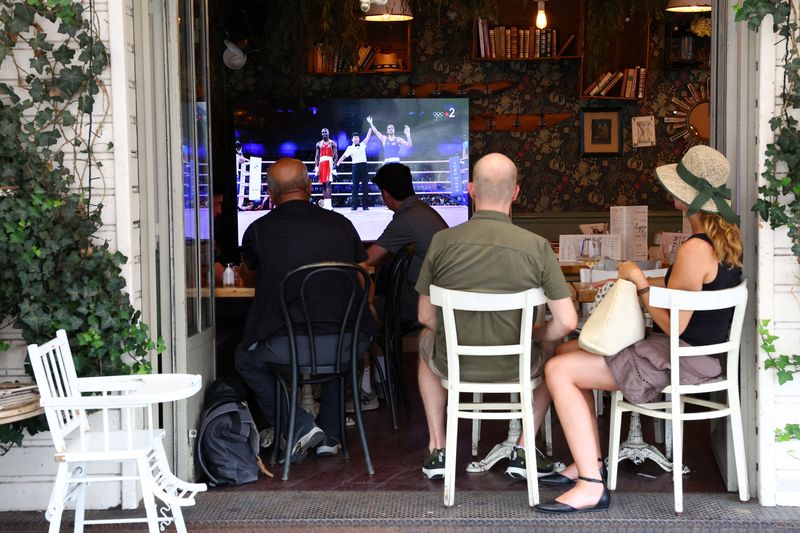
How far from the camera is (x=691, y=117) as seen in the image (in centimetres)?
822

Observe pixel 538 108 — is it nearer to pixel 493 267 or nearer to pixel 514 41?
pixel 514 41

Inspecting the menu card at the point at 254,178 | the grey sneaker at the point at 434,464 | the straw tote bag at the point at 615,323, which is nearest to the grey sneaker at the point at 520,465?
the grey sneaker at the point at 434,464

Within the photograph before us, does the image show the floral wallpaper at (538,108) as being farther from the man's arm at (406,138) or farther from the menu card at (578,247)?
the menu card at (578,247)

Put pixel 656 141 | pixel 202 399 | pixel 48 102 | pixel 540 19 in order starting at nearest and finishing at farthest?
1. pixel 48 102
2. pixel 202 399
3. pixel 540 19
4. pixel 656 141

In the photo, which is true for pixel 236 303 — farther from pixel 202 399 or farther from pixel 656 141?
pixel 656 141

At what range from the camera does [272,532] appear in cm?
365

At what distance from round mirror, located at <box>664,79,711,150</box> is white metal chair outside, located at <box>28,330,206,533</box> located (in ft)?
19.7

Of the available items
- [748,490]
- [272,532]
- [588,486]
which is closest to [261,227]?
[272,532]

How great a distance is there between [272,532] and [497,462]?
3.90 feet

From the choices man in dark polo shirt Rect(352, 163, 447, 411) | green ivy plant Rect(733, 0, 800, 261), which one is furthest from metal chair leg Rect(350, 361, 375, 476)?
green ivy plant Rect(733, 0, 800, 261)

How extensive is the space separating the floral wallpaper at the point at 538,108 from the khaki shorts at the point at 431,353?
4278 millimetres

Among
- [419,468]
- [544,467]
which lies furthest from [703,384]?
[419,468]

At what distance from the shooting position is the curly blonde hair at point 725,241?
3.61 metres

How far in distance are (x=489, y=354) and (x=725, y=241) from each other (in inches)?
37.3
